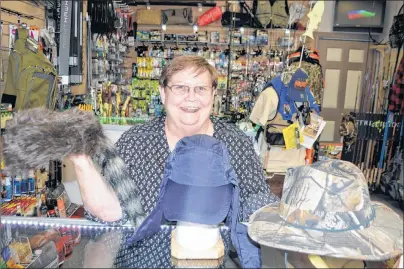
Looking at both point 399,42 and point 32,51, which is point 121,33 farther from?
point 399,42

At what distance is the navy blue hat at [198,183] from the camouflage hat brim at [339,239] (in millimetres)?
111

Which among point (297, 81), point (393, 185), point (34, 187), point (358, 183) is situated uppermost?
point (297, 81)

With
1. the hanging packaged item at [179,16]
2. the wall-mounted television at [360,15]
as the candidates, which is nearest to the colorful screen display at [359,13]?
the wall-mounted television at [360,15]

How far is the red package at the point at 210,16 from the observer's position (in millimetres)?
5816

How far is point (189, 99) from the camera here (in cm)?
137

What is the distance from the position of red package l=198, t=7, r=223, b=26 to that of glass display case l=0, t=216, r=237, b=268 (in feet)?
17.4

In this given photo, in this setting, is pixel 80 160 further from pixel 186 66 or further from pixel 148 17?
pixel 148 17

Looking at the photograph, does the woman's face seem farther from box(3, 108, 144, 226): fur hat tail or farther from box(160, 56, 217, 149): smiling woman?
box(3, 108, 144, 226): fur hat tail

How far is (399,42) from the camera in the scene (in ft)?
14.8

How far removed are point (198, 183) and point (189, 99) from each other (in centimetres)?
54

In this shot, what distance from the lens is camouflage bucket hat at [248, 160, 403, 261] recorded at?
794 millimetres

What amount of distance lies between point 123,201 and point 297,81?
9.13 feet

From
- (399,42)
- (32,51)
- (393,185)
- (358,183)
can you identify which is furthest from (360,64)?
(358,183)

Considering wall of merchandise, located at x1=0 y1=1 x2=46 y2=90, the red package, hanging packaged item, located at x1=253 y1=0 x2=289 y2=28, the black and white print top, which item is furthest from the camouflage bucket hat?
the red package
